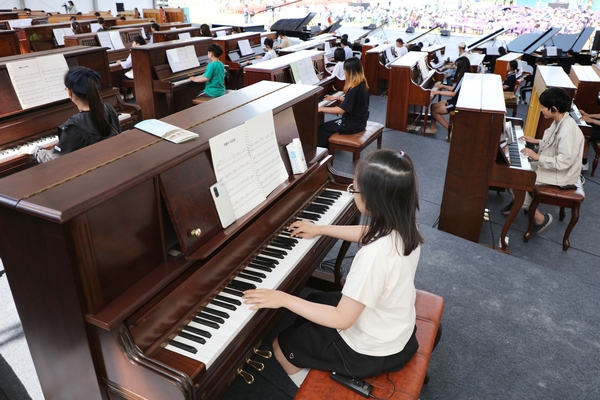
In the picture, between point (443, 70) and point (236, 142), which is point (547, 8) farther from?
point (236, 142)

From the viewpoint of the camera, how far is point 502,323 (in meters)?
3.15

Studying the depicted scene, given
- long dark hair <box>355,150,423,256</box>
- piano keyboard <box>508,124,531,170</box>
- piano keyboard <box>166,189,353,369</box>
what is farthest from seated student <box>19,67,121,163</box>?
piano keyboard <box>508,124,531,170</box>

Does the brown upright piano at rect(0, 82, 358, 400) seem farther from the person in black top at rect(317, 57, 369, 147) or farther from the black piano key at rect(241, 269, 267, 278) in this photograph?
the person in black top at rect(317, 57, 369, 147)

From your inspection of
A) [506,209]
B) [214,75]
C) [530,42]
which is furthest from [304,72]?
[530,42]

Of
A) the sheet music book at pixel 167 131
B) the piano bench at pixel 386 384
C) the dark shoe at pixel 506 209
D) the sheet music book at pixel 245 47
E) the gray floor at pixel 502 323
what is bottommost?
the dark shoe at pixel 506 209

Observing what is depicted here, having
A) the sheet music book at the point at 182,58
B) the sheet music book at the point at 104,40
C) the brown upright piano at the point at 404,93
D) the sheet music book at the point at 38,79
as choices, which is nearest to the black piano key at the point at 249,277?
the sheet music book at the point at 38,79

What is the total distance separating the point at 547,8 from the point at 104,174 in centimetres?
1458

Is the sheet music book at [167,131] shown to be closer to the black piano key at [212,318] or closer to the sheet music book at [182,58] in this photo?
the black piano key at [212,318]

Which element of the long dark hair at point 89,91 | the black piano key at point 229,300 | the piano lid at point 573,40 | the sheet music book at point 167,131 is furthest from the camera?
the piano lid at point 573,40

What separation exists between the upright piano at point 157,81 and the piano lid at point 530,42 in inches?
341

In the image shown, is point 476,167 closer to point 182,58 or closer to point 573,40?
point 182,58

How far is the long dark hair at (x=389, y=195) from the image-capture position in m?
1.70

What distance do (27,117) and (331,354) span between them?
3455 millimetres

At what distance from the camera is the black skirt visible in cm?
192
